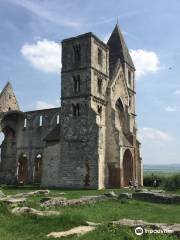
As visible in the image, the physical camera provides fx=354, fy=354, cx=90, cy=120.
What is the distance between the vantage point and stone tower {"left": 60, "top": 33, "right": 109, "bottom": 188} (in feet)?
108

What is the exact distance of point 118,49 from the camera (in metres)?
43.6

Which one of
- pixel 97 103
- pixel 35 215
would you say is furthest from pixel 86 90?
pixel 35 215

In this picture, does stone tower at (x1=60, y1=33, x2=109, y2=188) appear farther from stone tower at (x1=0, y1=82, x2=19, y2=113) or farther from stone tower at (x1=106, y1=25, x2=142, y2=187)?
stone tower at (x1=0, y1=82, x2=19, y2=113)

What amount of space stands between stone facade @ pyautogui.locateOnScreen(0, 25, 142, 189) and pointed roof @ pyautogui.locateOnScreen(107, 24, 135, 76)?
1.67 metres

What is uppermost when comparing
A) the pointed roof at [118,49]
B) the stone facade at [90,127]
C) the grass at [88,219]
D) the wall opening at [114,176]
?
the pointed roof at [118,49]

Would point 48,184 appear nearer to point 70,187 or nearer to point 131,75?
point 70,187

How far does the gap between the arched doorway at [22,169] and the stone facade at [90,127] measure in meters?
3.75

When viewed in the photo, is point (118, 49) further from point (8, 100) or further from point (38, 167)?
point (38, 167)

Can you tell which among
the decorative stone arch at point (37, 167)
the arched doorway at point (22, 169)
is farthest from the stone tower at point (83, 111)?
the arched doorway at point (22, 169)

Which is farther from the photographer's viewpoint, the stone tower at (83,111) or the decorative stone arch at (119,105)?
the decorative stone arch at (119,105)

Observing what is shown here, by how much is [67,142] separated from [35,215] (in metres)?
21.3

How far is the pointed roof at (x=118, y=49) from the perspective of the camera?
141 feet

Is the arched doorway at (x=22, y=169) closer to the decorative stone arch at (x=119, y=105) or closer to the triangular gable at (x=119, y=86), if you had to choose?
the decorative stone arch at (x=119, y=105)

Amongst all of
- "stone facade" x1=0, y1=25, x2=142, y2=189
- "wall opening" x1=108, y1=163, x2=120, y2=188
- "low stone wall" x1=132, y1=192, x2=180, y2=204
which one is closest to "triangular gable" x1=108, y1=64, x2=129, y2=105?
"stone facade" x1=0, y1=25, x2=142, y2=189
